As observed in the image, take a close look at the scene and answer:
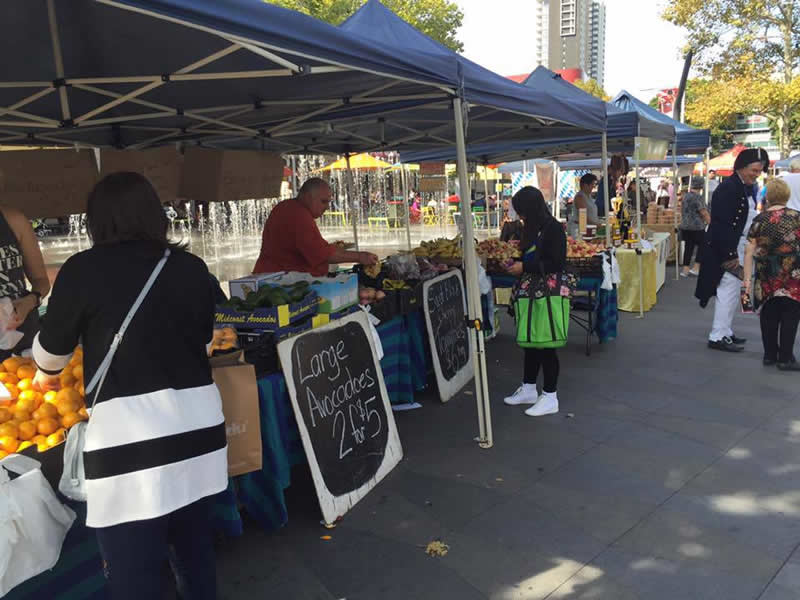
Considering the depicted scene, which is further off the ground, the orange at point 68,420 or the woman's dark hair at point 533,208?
the woman's dark hair at point 533,208

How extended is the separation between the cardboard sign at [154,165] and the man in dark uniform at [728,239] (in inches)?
199

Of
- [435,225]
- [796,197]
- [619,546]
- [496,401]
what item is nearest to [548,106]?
[496,401]

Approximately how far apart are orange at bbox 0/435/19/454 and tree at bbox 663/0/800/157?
24341 mm

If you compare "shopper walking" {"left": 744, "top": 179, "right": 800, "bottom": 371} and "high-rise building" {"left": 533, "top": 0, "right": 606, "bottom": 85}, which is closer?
"shopper walking" {"left": 744, "top": 179, "right": 800, "bottom": 371}

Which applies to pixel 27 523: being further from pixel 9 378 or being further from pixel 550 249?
pixel 550 249

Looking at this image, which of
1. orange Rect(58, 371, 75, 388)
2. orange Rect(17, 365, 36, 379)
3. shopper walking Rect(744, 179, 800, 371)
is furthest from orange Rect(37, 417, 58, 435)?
shopper walking Rect(744, 179, 800, 371)

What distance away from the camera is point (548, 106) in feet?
16.1

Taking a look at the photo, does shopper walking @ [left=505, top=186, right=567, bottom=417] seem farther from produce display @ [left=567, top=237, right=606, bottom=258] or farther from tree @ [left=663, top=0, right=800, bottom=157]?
tree @ [left=663, top=0, right=800, bottom=157]

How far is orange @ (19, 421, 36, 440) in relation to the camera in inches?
86.0

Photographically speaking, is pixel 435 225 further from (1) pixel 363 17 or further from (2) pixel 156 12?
(2) pixel 156 12

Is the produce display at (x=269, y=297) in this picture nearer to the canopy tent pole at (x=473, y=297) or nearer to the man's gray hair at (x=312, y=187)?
the canopy tent pole at (x=473, y=297)

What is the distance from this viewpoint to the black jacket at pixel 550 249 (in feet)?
14.7

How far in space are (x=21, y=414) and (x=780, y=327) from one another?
19.6 feet

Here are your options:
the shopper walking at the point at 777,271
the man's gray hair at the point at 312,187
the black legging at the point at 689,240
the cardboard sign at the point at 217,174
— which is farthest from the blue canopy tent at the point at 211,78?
the black legging at the point at 689,240
